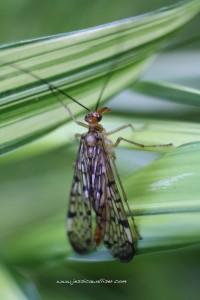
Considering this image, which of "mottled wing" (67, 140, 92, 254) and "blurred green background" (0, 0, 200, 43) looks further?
"blurred green background" (0, 0, 200, 43)

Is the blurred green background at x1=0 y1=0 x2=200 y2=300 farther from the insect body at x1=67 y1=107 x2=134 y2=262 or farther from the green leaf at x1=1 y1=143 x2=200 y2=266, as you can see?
the green leaf at x1=1 y1=143 x2=200 y2=266

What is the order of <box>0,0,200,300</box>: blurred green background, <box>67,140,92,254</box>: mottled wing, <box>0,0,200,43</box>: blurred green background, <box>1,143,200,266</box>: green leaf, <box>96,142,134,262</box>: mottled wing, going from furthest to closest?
<box>0,0,200,43</box>: blurred green background → <box>0,0,200,300</box>: blurred green background → <box>67,140,92,254</box>: mottled wing → <box>96,142,134,262</box>: mottled wing → <box>1,143,200,266</box>: green leaf

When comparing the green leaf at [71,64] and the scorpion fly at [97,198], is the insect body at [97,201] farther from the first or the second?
the green leaf at [71,64]

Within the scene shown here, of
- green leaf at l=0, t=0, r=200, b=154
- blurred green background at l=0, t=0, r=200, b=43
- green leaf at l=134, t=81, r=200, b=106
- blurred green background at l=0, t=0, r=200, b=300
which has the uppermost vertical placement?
blurred green background at l=0, t=0, r=200, b=43

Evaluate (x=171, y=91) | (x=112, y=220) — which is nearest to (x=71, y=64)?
(x=171, y=91)

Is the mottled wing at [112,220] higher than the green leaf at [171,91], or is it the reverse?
the green leaf at [171,91]

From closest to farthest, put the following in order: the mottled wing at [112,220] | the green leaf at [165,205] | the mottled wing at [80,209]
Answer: the green leaf at [165,205]
the mottled wing at [112,220]
the mottled wing at [80,209]

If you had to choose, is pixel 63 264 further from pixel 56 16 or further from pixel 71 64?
pixel 56 16

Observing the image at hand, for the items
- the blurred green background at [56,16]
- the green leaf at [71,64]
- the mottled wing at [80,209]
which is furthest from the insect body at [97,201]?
the blurred green background at [56,16]

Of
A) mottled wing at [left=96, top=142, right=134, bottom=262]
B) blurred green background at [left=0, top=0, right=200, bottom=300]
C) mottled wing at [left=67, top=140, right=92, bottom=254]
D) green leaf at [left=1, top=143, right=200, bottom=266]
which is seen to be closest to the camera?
green leaf at [left=1, top=143, right=200, bottom=266]

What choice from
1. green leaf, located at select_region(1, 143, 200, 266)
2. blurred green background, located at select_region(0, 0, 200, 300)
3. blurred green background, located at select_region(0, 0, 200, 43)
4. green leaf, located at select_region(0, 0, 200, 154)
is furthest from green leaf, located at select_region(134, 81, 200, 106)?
blurred green background, located at select_region(0, 0, 200, 43)
